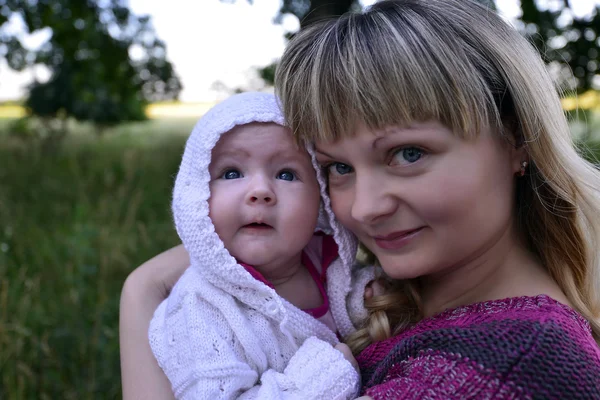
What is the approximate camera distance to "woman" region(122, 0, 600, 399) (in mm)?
1250

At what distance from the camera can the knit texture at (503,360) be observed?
1174 millimetres

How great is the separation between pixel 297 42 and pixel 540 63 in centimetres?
64

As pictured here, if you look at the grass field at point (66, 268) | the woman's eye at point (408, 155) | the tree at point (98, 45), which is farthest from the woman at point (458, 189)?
the tree at point (98, 45)

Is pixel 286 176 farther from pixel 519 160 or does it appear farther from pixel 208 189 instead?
pixel 519 160

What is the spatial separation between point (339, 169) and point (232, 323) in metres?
0.49

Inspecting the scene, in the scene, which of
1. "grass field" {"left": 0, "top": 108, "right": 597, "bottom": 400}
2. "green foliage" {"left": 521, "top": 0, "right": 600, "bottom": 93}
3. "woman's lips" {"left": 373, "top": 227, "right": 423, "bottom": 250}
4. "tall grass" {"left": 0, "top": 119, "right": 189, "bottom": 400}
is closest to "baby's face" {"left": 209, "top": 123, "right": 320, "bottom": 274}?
"woman's lips" {"left": 373, "top": 227, "right": 423, "bottom": 250}

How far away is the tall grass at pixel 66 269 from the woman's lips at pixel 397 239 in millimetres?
1747

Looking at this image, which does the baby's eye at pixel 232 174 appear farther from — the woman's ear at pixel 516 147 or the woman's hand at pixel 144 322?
the woman's ear at pixel 516 147

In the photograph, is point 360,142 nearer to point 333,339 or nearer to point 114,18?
point 333,339

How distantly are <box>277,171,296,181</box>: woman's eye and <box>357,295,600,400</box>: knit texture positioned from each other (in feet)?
1.80

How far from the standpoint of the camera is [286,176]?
66.0 inches

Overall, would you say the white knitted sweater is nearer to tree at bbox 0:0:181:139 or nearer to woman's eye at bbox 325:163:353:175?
woman's eye at bbox 325:163:353:175

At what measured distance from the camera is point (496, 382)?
3.84ft

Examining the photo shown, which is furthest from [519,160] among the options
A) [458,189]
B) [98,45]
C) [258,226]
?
[98,45]
